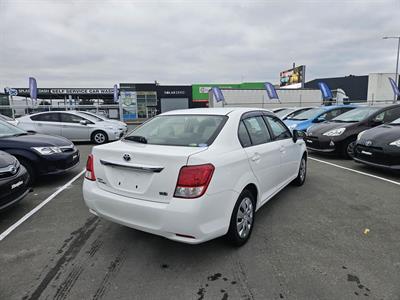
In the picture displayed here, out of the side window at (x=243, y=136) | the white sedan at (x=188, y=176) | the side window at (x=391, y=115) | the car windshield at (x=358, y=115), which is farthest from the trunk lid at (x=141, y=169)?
the side window at (x=391, y=115)

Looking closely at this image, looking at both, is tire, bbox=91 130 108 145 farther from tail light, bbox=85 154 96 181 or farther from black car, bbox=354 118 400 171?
black car, bbox=354 118 400 171

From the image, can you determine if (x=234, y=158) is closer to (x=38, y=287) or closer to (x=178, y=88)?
(x=38, y=287)

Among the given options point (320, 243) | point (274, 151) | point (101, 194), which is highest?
point (274, 151)

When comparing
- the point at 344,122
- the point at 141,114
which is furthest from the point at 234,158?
the point at 141,114

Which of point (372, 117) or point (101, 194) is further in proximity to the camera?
point (372, 117)

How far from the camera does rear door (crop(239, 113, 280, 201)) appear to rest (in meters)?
3.14

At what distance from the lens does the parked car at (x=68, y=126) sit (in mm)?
10984

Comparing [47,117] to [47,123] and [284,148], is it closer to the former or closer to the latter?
[47,123]

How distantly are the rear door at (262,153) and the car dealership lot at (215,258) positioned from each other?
0.52 m

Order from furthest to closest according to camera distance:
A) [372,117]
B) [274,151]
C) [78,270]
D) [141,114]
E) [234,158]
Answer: [141,114] → [372,117] → [274,151] → [234,158] → [78,270]

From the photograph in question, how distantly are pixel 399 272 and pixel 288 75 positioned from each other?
51459mm

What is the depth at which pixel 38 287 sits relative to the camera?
229 centimetres

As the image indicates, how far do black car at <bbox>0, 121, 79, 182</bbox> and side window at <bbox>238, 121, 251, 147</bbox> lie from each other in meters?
3.94

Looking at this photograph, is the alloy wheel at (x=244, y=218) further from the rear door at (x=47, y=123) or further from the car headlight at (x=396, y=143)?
the rear door at (x=47, y=123)
